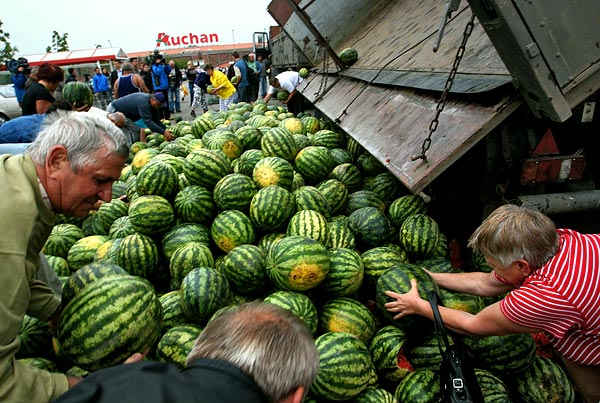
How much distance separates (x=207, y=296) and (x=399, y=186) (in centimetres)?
227

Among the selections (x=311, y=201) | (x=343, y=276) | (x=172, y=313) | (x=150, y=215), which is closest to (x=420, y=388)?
(x=343, y=276)

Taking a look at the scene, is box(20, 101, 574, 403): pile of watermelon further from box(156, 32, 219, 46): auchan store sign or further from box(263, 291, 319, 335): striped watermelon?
box(156, 32, 219, 46): auchan store sign

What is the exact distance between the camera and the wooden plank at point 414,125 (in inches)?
89.7

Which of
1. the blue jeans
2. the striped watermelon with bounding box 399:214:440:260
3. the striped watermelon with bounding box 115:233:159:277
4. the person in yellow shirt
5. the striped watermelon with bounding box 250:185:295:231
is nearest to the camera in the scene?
the striped watermelon with bounding box 115:233:159:277

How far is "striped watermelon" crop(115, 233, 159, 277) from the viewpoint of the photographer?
2760 mm

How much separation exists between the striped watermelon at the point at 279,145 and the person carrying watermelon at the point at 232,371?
3.03 meters

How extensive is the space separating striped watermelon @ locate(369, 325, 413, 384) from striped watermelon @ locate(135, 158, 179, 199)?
7.29 ft

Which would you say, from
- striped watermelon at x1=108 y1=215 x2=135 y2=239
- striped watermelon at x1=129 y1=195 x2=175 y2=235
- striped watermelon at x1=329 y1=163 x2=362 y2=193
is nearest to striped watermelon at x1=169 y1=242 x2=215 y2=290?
striped watermelon at x1=129 y1=195 x2=175 y2=235

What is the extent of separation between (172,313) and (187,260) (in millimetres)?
398

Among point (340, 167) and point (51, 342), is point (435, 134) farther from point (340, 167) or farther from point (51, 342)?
point (51, 342)

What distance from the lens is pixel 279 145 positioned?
163 inches

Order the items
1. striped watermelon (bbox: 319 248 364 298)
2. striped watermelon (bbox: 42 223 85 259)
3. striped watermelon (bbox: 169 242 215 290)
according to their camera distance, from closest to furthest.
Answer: striped watermelon (bbox: 319 248 364 298) < striped watermelon (bbox: 169 242 215 290) < striped watermelon (bbox: 42 223 85 259)

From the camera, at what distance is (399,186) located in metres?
3.77

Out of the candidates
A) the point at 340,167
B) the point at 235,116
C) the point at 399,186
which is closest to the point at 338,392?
the point at 399,186
